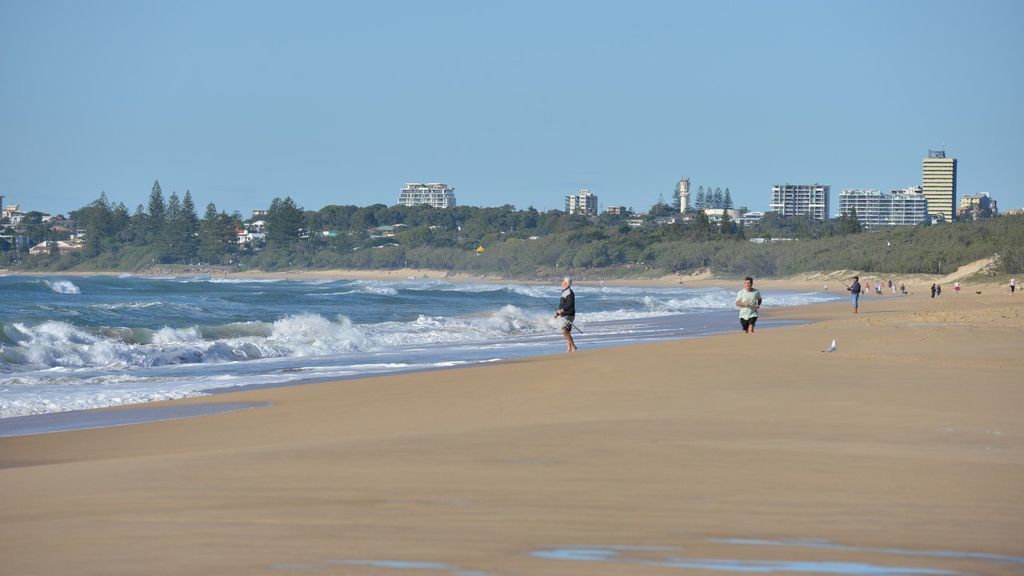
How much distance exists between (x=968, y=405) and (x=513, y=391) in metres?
4.32

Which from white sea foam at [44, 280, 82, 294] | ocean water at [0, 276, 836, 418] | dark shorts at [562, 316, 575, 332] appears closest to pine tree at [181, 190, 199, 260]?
white sea foam at [44, 280, 82, 294]

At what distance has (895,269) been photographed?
78.5 metres

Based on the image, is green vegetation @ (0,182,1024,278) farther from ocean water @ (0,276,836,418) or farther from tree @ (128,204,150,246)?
ocean water @ (0,276,836,418)

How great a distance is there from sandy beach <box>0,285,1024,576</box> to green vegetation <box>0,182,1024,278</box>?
2898 inches

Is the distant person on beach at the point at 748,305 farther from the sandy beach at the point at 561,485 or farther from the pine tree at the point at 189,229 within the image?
the pine tree at the point at 189,229

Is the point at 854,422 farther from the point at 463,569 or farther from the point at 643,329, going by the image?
the point at 643,329

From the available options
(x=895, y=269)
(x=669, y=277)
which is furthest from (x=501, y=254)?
(x=895, y=269)

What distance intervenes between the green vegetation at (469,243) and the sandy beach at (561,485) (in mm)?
73598

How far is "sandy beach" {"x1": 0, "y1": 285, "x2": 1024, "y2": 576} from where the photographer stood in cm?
421

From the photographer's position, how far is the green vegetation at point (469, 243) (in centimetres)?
9356

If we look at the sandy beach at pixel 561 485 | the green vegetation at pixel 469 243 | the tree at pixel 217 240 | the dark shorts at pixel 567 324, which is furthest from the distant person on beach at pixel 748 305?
the tree at pixel 217 240

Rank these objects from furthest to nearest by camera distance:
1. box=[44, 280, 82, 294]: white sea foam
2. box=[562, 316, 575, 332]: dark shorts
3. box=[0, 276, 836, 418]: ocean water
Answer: box=[44, 280, 82, 294]: white sea foam, box=[562, 316, 575, 332]: dark shorts, box=[0, 276, 836, 418]: ocean water

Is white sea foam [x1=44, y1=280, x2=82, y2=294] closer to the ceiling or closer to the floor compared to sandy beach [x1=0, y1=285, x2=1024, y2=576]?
closer to the floor

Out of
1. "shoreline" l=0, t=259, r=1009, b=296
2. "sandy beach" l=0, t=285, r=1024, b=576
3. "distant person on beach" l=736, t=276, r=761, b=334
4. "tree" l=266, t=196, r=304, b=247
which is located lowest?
"shoreline" l=0, t=259, r=1009, b=296
